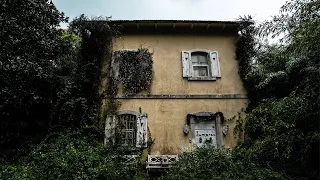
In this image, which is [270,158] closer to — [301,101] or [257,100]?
[301,101]

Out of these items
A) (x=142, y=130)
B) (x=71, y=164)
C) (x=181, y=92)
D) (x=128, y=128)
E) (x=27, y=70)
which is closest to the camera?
(x=71, y=164)

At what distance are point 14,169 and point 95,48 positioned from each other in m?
5.53

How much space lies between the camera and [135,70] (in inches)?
462

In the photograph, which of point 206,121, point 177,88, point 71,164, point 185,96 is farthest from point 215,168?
point 177,88

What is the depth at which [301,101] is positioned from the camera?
23.9 ft

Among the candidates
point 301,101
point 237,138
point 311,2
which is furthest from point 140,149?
point 311,2

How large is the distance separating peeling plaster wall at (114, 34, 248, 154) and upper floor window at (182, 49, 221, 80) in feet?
0.60

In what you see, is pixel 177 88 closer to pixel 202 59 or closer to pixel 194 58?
pixel 194 58

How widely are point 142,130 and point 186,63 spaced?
308 centimetres

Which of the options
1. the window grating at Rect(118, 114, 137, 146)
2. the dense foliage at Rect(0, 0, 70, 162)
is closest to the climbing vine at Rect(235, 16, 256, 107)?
the window grating at Rect(118, 114, 137, 146)

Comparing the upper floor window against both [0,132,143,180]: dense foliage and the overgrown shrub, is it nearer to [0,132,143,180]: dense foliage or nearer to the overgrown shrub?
the overgrown shrub

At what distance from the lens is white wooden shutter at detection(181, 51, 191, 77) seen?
1171 centimetres

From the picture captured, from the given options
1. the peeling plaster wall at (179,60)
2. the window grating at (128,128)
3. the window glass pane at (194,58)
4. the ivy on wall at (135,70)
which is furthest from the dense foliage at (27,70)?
the window glass pane at (194,58)

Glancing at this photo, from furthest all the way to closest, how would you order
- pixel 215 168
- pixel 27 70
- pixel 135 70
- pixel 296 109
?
1. pixel 135 70
2. pixel 27 70
3. pixel 215 168
4. pixel 296 109
